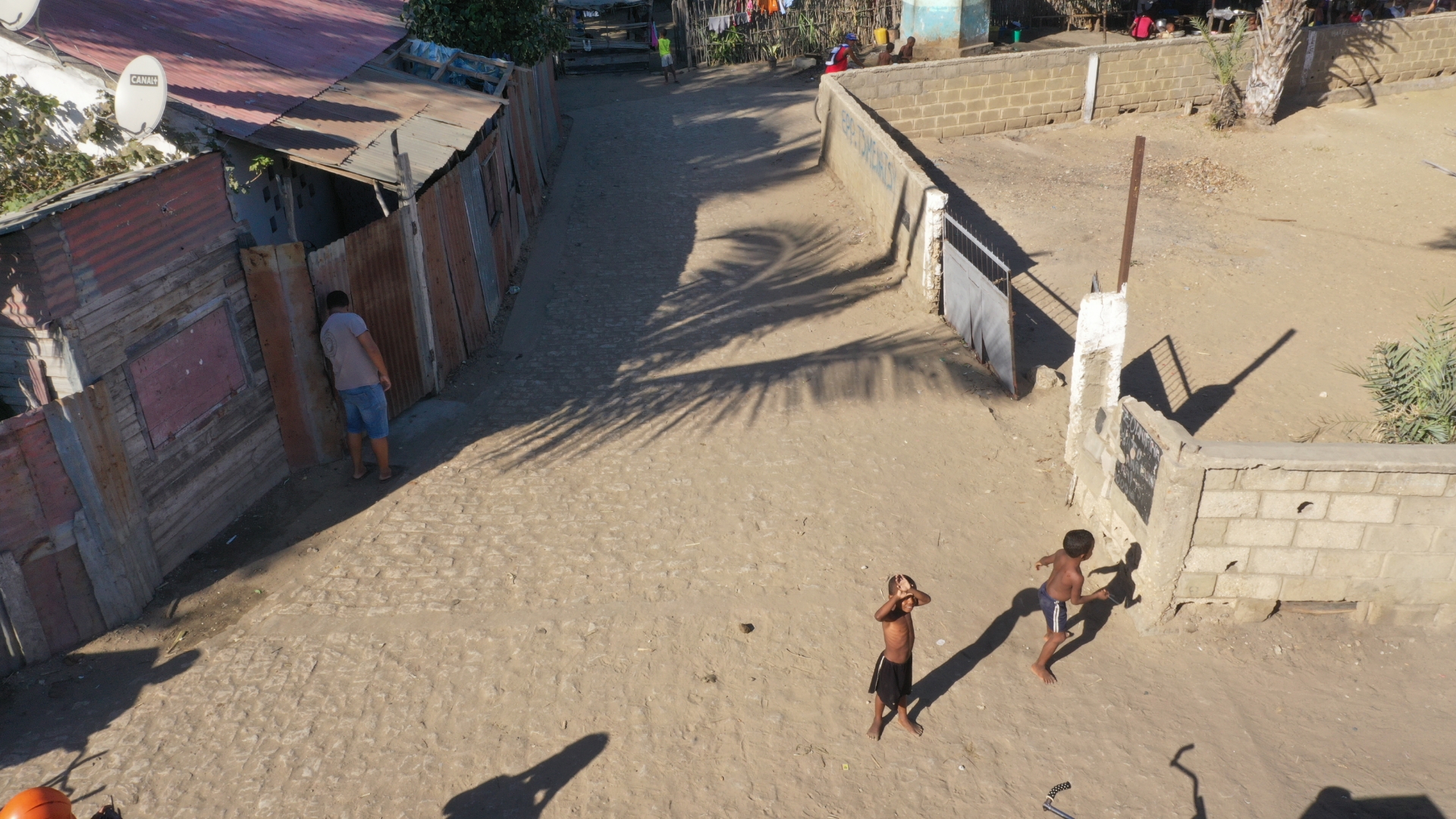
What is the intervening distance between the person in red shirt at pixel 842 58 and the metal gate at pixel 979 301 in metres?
9.71

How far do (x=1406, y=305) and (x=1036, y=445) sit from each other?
5.44 metres

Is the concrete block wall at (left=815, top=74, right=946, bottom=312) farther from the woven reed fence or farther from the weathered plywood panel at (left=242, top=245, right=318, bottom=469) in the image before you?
the woven reed fence

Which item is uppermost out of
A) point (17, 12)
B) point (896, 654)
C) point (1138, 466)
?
point (17, 12)

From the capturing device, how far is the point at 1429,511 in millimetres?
5980

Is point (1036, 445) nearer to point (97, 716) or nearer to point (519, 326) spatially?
point (519, 326)

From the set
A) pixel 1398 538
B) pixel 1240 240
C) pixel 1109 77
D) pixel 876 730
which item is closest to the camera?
pixel 876 730

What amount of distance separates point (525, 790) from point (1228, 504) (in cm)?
435

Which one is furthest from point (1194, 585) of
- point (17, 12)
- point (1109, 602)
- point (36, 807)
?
point (17, 12)

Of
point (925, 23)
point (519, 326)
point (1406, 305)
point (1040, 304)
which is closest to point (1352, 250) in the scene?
point (1406, 305)

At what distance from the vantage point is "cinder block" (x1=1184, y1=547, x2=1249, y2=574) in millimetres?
6203

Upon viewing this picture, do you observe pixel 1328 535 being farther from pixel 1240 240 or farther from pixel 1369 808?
pixel 1240 240

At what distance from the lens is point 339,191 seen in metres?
11.7

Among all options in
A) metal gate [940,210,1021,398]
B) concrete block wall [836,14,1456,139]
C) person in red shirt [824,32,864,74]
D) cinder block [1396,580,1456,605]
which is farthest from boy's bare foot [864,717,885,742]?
person in red shirt [824,32,864,74]

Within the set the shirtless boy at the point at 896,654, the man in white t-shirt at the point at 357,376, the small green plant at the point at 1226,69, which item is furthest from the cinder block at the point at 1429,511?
the small green plant at the point at 1226,69
